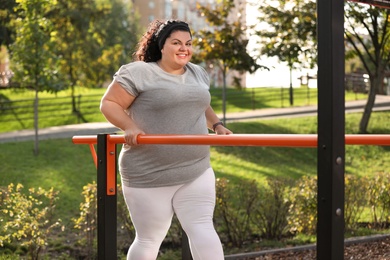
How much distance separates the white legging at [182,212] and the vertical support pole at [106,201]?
8.5 inches

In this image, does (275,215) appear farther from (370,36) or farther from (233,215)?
(370,36)

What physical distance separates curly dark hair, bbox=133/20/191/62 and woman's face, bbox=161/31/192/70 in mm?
31

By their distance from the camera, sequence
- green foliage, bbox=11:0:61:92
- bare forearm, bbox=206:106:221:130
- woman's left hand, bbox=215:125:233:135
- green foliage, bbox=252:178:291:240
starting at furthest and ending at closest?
1. green foliage, bbox=11:0:61:92
2. green foliage, bbox=252:178:291:240
3. bare forearm, bbox=206:106:221:130
4. woman's left hand, bbox=215:125:233:135

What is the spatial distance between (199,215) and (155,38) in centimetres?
93

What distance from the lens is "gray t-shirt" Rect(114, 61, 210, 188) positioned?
166 inches

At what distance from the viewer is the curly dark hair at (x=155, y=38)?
4.23 metres

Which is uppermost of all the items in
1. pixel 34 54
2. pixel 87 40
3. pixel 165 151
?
pixel 87 40

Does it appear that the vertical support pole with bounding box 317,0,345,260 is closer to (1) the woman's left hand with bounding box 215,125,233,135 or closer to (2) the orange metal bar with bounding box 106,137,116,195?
(1) the woman's left hand with bounding box 215,125,233,135

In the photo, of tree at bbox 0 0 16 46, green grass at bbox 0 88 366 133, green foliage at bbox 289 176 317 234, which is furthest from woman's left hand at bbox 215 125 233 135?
green grass at bbox 0 88 366 133

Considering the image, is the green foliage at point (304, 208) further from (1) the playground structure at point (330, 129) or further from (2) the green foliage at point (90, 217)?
(1) the playground structure at point (330, 129)

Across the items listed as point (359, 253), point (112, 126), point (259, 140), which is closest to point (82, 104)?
point (112, 126)

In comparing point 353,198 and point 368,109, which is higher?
point 368,109

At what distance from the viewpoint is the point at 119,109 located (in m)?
4.18

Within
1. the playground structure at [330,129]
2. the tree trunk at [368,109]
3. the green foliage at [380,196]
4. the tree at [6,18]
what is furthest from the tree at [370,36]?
the playground structure at [330,129]
